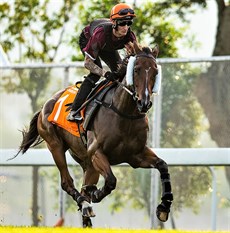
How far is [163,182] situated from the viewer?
10914 mm

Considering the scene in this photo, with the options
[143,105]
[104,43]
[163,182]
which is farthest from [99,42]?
[163,182]

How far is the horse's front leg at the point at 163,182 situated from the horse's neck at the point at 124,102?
0.46m

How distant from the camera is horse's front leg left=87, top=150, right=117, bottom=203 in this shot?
11.0m

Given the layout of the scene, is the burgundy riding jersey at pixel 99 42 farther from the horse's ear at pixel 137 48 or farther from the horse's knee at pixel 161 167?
the horse's knee at pixel 161 167

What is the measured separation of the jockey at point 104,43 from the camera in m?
11.3

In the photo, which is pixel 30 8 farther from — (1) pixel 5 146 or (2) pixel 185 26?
(1) pixel 5 146

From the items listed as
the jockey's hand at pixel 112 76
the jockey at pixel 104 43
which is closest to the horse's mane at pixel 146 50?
the jockey at pixel 104 43

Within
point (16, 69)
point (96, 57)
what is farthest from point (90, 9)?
point (96, 57)

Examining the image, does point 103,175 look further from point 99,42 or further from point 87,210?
point 99,42

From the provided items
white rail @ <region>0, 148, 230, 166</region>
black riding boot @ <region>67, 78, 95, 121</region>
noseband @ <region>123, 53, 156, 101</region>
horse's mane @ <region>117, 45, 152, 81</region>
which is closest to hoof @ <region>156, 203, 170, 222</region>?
noseband @ <region>123, 53, 156, 101</region>

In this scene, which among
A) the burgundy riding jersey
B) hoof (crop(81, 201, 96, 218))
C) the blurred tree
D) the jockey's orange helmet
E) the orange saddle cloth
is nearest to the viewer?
the jockey's orange helmet

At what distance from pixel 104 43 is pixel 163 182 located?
60.7 inches

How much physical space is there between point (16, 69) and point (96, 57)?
13.0 ft

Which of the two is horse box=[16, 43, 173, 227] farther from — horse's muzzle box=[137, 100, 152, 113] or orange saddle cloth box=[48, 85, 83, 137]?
orange saddle cloth box=[48, 85, 83, 137]
